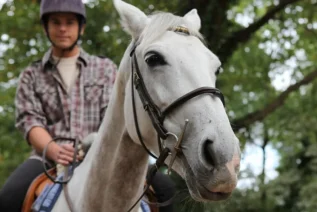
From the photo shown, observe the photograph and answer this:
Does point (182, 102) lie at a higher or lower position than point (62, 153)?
higher

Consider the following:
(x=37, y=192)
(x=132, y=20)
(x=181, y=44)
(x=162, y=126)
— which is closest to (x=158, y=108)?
(x=162, y=126)

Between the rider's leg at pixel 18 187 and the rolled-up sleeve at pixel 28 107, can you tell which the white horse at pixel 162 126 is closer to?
the rider's leg at pixel 18 187

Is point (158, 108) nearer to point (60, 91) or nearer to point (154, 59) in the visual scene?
point (154, 59)

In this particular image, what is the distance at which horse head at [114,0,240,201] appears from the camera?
118 inches

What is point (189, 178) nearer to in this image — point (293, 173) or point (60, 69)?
point (60, 69)

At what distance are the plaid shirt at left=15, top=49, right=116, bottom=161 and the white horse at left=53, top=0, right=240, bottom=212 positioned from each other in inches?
28.1

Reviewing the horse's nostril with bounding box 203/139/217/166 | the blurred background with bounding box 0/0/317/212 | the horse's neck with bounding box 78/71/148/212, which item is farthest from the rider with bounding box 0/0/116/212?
the blurred background with bounding box 0/0/317/212

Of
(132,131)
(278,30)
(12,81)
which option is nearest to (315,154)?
(278,30)

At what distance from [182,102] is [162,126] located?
21cm

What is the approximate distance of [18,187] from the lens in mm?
4566

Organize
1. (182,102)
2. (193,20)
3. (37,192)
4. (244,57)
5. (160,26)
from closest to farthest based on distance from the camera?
(182,102) → (160,26) → (193,20) → (37,192) → (244,57)

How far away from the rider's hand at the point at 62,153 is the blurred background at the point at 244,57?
4.38 m

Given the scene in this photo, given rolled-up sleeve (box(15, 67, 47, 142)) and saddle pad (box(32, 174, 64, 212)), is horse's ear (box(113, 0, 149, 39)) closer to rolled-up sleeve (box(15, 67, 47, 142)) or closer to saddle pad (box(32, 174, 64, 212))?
saddle pad (box(32, 174, 64, 212))

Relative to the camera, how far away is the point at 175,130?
3.27 metres
